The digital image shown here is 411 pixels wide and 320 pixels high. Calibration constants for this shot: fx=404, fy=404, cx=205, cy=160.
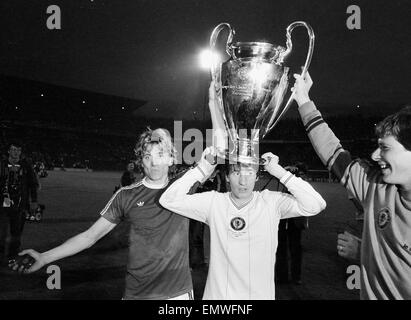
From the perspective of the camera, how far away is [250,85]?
2314mm

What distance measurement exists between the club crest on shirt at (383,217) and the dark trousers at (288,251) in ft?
11.3

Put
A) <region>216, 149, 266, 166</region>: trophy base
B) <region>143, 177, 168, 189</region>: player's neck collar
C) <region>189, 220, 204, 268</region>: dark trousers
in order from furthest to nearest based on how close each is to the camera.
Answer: <region>189, 220, 204, 268</region>: dark trousers < <region>143, 177, 168, 189</region>: player's neck collar < <region>216, 149, 266, 166</region>: trophy base

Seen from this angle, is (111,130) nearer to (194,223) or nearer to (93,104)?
(93,104)

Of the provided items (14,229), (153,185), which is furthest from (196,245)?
(153,185)

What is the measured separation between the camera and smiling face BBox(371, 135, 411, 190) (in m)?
1.64

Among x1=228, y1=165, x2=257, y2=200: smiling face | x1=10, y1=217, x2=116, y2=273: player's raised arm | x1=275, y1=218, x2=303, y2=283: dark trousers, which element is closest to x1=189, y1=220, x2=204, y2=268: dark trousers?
x1=275, y1=218, x2=303, y2=283: dark trousers

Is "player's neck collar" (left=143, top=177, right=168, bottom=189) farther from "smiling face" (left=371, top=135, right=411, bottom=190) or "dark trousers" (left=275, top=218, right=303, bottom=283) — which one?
"dark trousers" (left=275, top=218, right=303, bottom=283)

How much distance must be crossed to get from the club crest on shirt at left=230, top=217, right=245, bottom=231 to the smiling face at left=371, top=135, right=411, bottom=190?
0.71 metres

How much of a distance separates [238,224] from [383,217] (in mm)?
681

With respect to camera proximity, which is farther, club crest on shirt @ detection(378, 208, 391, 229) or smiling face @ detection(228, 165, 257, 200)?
smiling face @ detection(228, 165, 257, 200)

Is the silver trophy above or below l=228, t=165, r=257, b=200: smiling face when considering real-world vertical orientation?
above

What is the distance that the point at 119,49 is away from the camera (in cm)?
1894

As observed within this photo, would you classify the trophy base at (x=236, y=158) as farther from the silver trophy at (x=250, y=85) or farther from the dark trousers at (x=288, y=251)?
the dark trousers at (x=288, y=251)

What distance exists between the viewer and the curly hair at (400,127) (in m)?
1.68
